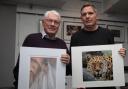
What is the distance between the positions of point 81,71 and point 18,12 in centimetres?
235

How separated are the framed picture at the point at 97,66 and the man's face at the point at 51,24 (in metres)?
0.18

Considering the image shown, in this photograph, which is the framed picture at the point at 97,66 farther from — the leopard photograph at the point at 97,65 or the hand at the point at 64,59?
the hand at the point at 64,59

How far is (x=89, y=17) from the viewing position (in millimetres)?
1719

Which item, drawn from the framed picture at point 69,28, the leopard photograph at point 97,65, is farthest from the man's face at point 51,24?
the framed picture at point 69,28

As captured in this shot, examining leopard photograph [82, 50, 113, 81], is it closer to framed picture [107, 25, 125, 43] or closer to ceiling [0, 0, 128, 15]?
ceiling [0, 0, 128, 15]

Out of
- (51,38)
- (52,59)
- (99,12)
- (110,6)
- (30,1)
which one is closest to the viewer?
(52,59)

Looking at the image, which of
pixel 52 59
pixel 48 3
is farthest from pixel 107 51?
pixel 48 3

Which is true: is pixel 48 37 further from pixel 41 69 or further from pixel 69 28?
pixel 69 28

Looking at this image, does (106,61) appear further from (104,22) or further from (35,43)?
(104,22)

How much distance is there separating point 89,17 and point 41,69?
528 millimetres

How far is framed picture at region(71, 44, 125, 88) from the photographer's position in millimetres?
1597

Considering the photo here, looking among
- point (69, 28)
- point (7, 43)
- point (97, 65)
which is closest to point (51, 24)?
point (97, 65)

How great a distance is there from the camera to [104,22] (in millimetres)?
4164

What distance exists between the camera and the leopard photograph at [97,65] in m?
1.61
